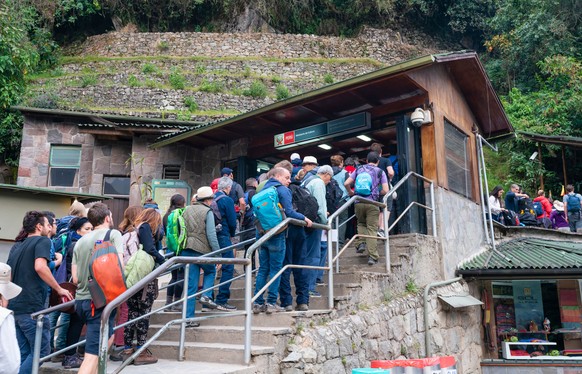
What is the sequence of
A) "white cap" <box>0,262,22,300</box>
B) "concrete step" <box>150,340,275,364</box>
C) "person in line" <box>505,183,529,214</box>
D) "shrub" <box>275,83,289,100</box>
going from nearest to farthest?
"white cap" <box>0,262,22,300</box> < "concrete step" <box>150,340,275,364</box> < "person in line" <box>505,183,529,214</box> < "shrub" <box>275,83,289,100</box>

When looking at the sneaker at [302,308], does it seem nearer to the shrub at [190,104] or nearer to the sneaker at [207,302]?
the sneaker at [207,302]

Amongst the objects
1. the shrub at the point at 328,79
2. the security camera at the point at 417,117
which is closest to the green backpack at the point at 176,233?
the security camera at the point at 417,117

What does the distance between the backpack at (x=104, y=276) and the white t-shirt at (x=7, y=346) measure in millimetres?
1366

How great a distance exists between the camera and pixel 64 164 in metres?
14.9

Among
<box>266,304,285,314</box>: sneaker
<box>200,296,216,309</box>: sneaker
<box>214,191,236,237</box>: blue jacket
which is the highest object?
<box>214,191,236,237</box>: blue jacket

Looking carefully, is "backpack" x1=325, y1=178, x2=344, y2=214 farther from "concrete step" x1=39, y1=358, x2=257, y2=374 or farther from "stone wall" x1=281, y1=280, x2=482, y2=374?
"concrete step" x1=39, y1=358, x2=257, y2=374

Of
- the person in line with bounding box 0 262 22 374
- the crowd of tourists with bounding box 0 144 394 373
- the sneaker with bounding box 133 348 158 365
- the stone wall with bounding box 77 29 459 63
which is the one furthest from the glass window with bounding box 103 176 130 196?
the stone wall with bounding box 77 29 459 63

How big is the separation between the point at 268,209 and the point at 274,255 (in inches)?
20.0

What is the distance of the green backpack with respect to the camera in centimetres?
587

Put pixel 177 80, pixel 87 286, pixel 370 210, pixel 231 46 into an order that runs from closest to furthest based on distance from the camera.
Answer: pixel 87 286
pixel 370 210
pixel 177 80
pixel 231 46

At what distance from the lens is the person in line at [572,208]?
43.3 ft

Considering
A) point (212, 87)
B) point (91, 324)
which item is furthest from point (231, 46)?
point (91, 324)

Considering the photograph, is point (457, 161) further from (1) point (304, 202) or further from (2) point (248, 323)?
(2) point (248, 323)

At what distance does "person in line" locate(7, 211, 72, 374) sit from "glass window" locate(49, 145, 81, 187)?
35.7 ft
